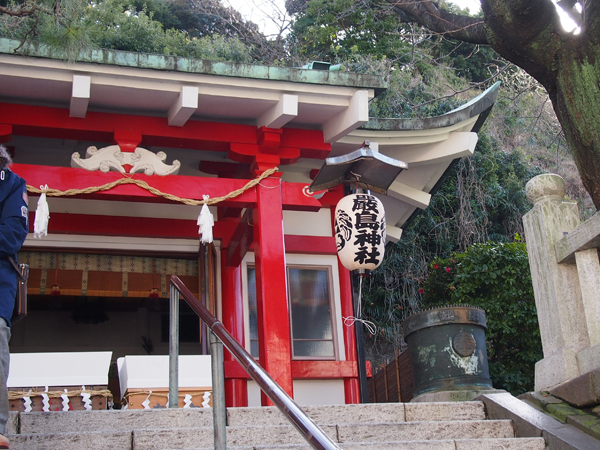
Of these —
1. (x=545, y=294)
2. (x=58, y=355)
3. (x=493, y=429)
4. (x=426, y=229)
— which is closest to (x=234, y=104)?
(x=58, y=355)

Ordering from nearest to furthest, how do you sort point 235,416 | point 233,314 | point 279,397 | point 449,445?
point 279,397 → point 449,445 → point 235,416 → point 233,314

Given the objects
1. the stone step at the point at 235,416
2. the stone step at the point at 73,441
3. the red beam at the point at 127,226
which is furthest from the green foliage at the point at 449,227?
the stone step at the point at 73,441

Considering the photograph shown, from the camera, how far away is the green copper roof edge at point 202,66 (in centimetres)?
569

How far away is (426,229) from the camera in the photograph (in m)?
13.7

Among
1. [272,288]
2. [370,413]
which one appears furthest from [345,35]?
[370,413]

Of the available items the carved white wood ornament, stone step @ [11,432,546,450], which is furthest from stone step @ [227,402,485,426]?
the carved white wood ornament

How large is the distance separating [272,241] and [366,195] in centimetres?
100

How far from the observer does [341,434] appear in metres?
4.23

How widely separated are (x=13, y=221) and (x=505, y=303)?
287 inches

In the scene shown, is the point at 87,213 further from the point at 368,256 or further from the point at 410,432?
the point at 410,432

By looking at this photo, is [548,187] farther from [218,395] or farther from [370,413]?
[218,395]

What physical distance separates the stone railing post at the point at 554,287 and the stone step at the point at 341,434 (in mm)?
637

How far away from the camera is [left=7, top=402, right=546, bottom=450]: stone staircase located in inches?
Answer: 143

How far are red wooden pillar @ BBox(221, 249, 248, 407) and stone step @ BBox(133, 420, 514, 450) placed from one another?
294 cm
